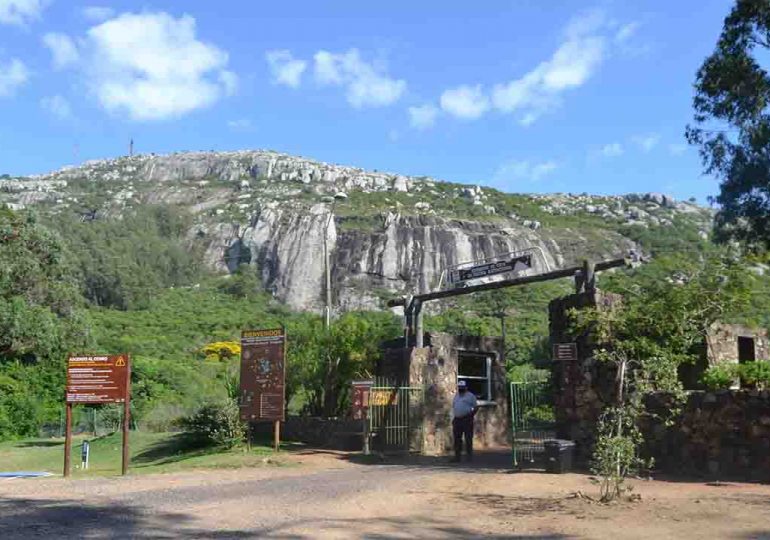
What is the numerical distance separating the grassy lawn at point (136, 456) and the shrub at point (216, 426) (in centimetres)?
31

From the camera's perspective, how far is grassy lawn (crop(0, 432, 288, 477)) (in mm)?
15906

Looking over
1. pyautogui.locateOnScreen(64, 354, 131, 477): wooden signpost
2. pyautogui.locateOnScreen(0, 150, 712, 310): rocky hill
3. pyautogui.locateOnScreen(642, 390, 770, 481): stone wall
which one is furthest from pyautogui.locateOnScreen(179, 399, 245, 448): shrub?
pyautogui.locateOnScreen(0, 150, 712, 310): rocky hill

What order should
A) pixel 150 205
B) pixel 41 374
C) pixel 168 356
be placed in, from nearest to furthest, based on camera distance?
pixel 41 374 < pixel 168 356 < pixel 150 205

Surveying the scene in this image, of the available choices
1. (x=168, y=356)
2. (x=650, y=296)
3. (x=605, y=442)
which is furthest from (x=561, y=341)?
(x=168, y=356)

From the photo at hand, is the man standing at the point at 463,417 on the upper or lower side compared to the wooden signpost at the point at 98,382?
lower

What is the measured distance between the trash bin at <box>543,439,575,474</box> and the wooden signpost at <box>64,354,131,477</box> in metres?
7.80

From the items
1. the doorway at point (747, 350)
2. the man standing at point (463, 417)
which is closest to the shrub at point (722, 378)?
the doorway at point (747, 350)

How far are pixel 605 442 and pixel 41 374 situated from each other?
27.6 meters

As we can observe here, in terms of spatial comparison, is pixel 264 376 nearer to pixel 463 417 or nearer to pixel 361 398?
pixel 361 398

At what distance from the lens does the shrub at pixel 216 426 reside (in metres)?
18.0

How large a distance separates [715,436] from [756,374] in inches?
48.2

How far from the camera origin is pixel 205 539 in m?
7.54

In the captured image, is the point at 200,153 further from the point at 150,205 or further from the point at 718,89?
the point at 718,89

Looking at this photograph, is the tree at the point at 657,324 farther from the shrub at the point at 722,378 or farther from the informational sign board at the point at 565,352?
the shrub at the point at 722,378
